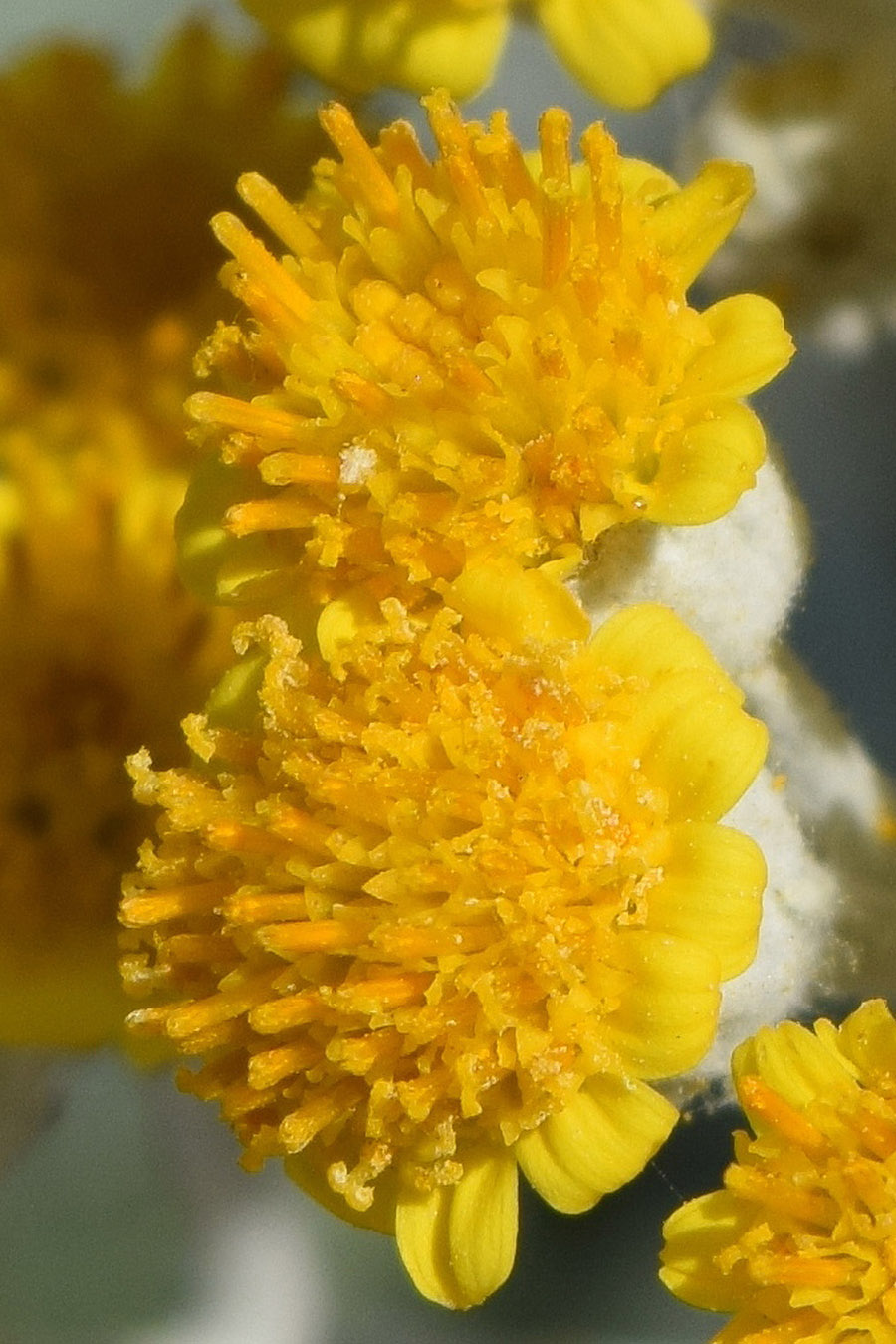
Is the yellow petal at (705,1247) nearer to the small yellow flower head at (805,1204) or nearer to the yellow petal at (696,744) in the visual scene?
the small yellow flower head at (805,1204)

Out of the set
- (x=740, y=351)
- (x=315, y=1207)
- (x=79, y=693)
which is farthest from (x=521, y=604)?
(x=315, y=1207)

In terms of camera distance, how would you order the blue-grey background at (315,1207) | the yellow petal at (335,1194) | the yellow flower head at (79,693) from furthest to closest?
1. the blue-grey background at (315,1207)
2. the yellow flower head at (79,693)
3. the yellow petal at (335,1194)

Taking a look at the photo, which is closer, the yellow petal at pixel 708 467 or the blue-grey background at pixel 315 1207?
the yellow petal at pixel 708 467

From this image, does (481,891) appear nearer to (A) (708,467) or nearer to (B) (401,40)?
(A) (708,467)

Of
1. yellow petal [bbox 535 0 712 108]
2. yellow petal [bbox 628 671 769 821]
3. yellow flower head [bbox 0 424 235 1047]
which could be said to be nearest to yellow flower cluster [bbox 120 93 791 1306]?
yellow petal [bbox 628 671 769 821]

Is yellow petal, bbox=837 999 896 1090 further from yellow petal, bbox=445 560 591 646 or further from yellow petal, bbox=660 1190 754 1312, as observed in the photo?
yellow petal, bbox=445 560 591 646

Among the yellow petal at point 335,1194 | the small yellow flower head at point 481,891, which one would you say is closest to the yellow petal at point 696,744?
the small yellow flower head at point 481,891
